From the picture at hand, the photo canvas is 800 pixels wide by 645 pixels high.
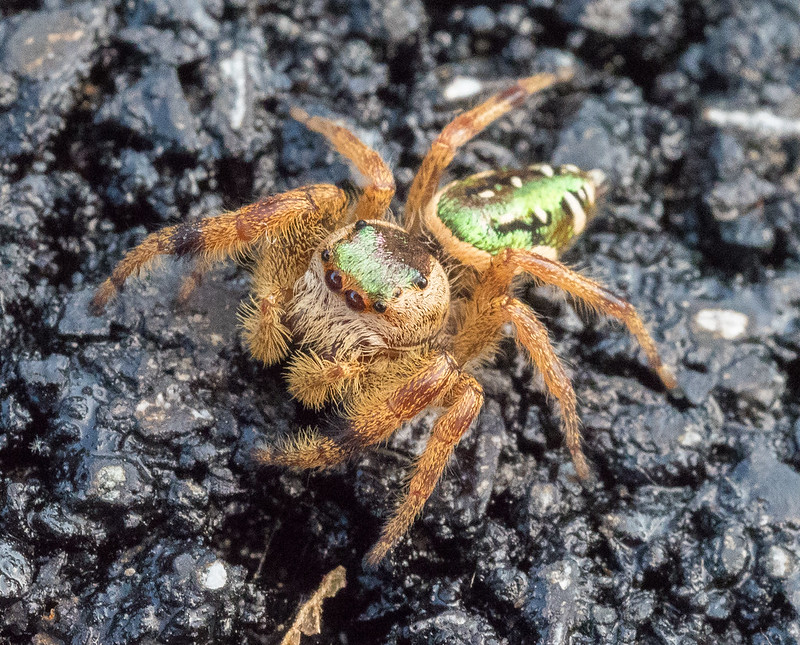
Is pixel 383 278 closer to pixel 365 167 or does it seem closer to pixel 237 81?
pixel 365 167

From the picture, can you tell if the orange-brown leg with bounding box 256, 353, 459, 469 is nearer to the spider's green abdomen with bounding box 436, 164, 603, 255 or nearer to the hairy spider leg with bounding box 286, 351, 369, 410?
the hairy spider leg with bounding box 286, 351, 369, 410

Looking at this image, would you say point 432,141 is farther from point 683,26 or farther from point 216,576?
point 216,576

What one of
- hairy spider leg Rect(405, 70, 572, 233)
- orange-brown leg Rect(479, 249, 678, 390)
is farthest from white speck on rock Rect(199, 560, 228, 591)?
hairy spider leg Rect(405, 70, 572, 233)

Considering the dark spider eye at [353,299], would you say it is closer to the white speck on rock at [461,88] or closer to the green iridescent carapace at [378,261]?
the green iridescent carapace at [378,261]

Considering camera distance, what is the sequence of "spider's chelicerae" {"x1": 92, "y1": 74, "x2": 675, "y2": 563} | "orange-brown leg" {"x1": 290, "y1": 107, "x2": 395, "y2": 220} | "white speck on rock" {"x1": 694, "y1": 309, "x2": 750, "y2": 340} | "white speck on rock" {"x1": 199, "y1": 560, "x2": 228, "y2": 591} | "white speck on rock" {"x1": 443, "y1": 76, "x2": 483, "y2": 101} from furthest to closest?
"white speck on rock" {"x1": 443, "y1": 76, "x2": 483, "y2": 101}, "white speck on rock" {"x1": 694, "y1": 309, "x2": 750, "y2": 340}, "orange-brown leg" {"x1": 290, "y1": 107, "x2": 395, "y2": 220}, "spider's chelicerae" {"x1": 92, "y1": 74, "x2": 675, "y2": 563}, "white speck on rock" {"x1": 199, "y1": 560, "x2": 228, "y2": 591}

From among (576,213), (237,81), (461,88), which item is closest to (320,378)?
(576,213)

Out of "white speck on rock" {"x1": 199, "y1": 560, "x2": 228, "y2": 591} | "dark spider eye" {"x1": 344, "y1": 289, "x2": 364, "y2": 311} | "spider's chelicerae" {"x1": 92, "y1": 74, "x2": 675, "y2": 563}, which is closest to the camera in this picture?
"white speck on rock" {"x1": 199, "y1": 560, "x2": 228, "y2": 591}

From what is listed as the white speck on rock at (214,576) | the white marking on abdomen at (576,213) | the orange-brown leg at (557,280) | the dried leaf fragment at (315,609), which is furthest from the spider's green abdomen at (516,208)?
the white speck on rock at (214,576)
